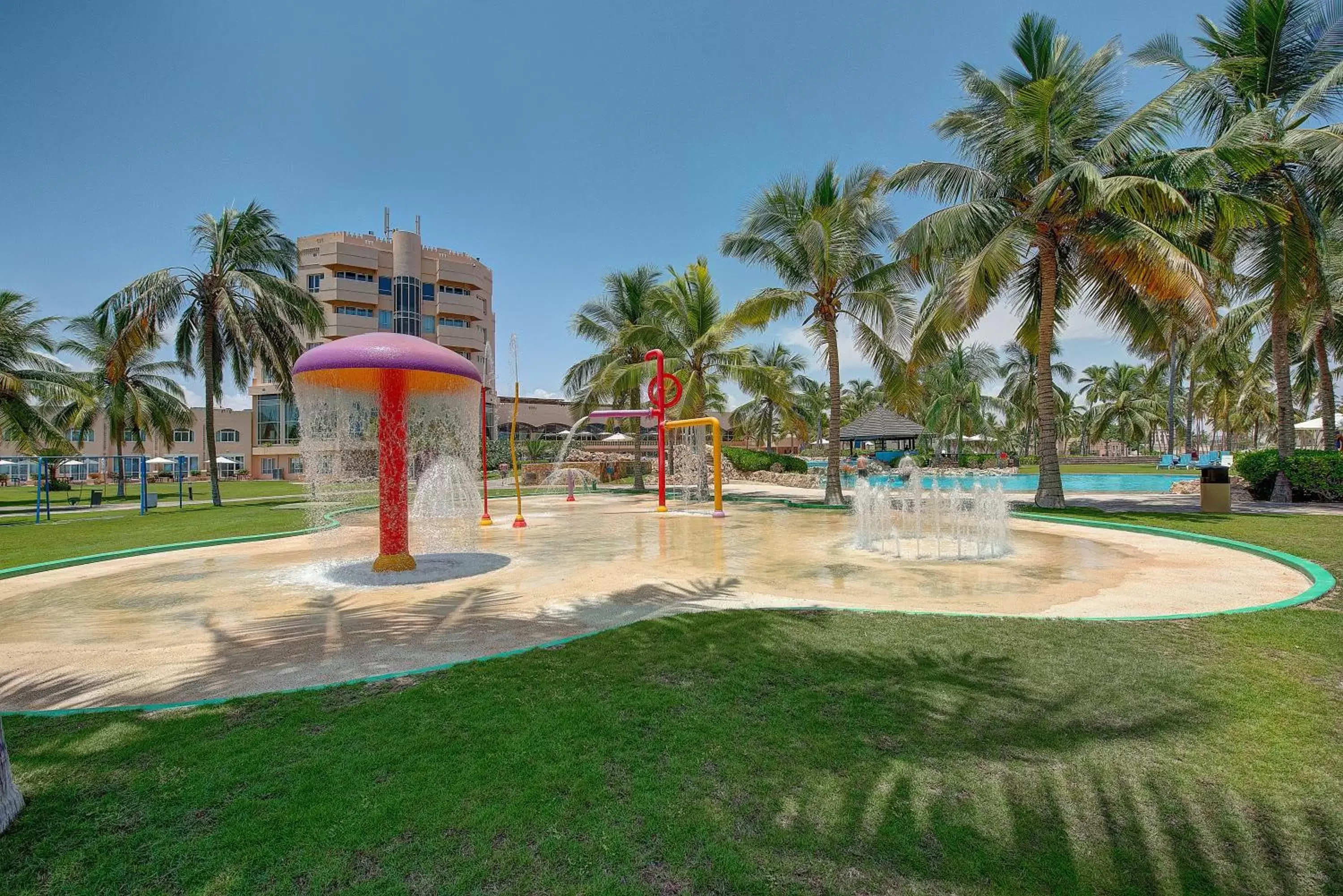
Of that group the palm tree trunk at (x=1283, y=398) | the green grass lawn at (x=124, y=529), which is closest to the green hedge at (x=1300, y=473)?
the palm tree trunk at (x=1283, y=398)

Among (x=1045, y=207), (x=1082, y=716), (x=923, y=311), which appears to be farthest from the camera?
(x=923, y=311)

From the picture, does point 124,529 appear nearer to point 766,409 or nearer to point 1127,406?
point 766,409

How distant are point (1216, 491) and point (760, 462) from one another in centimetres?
2343

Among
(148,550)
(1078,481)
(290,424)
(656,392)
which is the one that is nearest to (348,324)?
(290,424)

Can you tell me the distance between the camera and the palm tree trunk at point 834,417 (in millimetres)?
18828

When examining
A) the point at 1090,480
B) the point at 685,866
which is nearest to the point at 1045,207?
the point at 685,866

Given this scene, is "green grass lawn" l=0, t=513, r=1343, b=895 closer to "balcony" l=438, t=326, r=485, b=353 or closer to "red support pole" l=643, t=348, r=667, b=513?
→ "red support pole" l=643, t=348, r=667, b=513

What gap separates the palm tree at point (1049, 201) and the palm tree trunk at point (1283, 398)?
3586mm

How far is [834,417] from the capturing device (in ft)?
61.9

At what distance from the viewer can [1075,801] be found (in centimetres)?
310

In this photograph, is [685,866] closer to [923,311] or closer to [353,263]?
[923,311]

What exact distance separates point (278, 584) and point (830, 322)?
15.3 m

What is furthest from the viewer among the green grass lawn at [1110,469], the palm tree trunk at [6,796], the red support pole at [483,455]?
the green grass lawn at [1110,469]

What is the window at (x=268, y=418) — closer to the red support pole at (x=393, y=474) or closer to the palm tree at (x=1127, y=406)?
the red support pole at (x=393, y=474)
